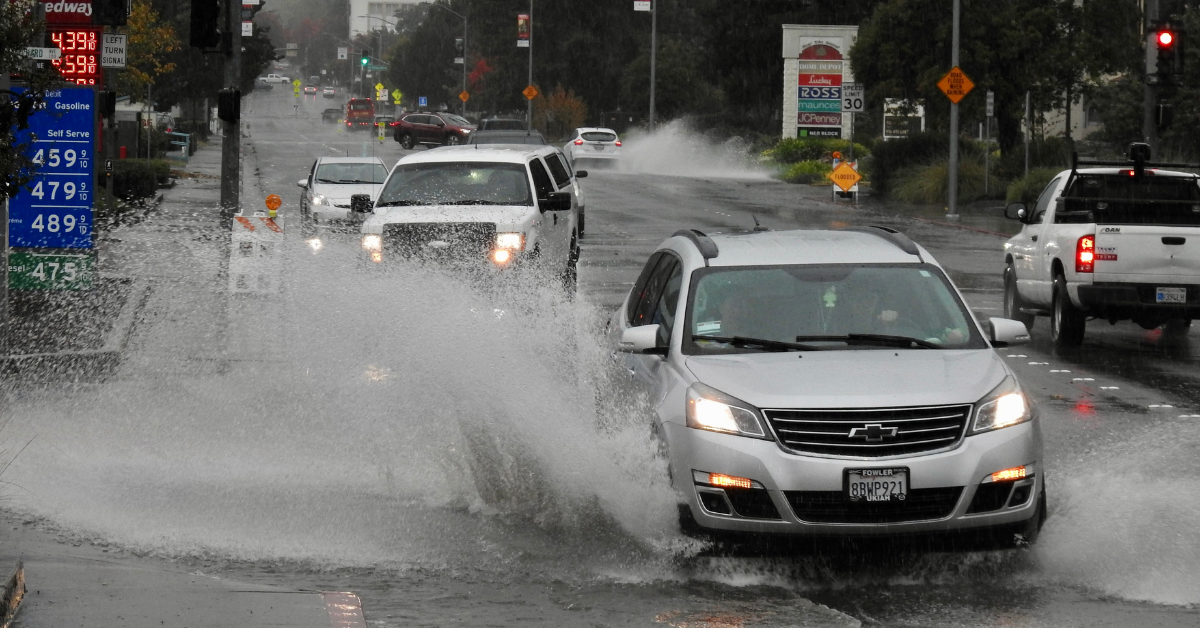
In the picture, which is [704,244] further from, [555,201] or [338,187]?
[338,187]

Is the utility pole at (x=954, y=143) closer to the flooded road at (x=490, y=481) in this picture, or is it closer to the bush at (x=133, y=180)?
the bush at (x=133, y=180)

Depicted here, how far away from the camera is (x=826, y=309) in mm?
7828

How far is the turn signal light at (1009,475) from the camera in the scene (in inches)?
266

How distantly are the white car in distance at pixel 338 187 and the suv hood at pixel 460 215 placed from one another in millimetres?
9054

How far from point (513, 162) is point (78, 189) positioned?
493 cm

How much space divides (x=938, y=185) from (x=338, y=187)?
17.6 m

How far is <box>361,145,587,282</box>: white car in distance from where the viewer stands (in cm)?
1662

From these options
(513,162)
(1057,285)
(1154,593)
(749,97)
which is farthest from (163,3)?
(1154,593)

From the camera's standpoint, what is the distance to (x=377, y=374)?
11359 millimetres

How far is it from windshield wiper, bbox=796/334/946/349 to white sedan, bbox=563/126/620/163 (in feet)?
155

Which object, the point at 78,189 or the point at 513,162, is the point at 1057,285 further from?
the point at 78,189

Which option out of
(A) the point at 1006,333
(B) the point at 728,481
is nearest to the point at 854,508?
(B) the point at 728,481

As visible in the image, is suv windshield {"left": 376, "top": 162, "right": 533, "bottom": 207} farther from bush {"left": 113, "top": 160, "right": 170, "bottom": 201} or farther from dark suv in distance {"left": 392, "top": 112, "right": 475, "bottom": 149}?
dark suv in distance {"left": 392, "top": 112, "right": 475, "bottom": 149}

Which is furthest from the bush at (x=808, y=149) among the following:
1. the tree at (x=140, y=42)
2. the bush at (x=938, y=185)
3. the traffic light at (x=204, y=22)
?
the traffic light at (x=204, y=22)
